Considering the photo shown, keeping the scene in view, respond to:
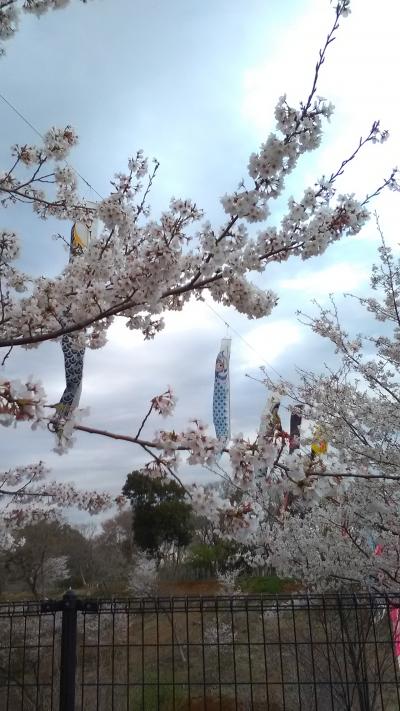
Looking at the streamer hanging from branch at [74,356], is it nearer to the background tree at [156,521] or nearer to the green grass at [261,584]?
the green grass at [261,584]

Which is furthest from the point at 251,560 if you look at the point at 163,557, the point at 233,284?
the point at 163,557

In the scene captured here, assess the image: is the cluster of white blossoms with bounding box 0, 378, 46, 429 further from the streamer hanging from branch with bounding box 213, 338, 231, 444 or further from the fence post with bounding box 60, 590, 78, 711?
the streamer hanging from branch with bounding box 213, 338, 231, 444

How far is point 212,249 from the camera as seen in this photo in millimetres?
2342

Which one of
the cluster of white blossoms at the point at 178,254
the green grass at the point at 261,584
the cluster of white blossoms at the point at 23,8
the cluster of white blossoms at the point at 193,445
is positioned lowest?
the green grass at the point at 261,584

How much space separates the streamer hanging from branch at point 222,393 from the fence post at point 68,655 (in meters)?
7.24

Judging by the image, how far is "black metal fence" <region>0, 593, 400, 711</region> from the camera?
2.56 meters

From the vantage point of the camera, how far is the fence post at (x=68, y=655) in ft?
7.99

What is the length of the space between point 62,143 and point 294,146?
168cm

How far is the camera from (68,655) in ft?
8.10

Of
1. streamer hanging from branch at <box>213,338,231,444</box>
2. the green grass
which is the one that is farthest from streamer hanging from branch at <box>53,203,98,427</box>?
the green grass

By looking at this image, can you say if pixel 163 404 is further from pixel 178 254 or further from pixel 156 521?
pixel 156 521

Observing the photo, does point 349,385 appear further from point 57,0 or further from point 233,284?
point 57,0

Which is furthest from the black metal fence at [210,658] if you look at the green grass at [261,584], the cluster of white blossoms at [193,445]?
the green grass at [261,584]

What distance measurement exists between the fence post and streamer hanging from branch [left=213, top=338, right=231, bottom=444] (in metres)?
7.24
